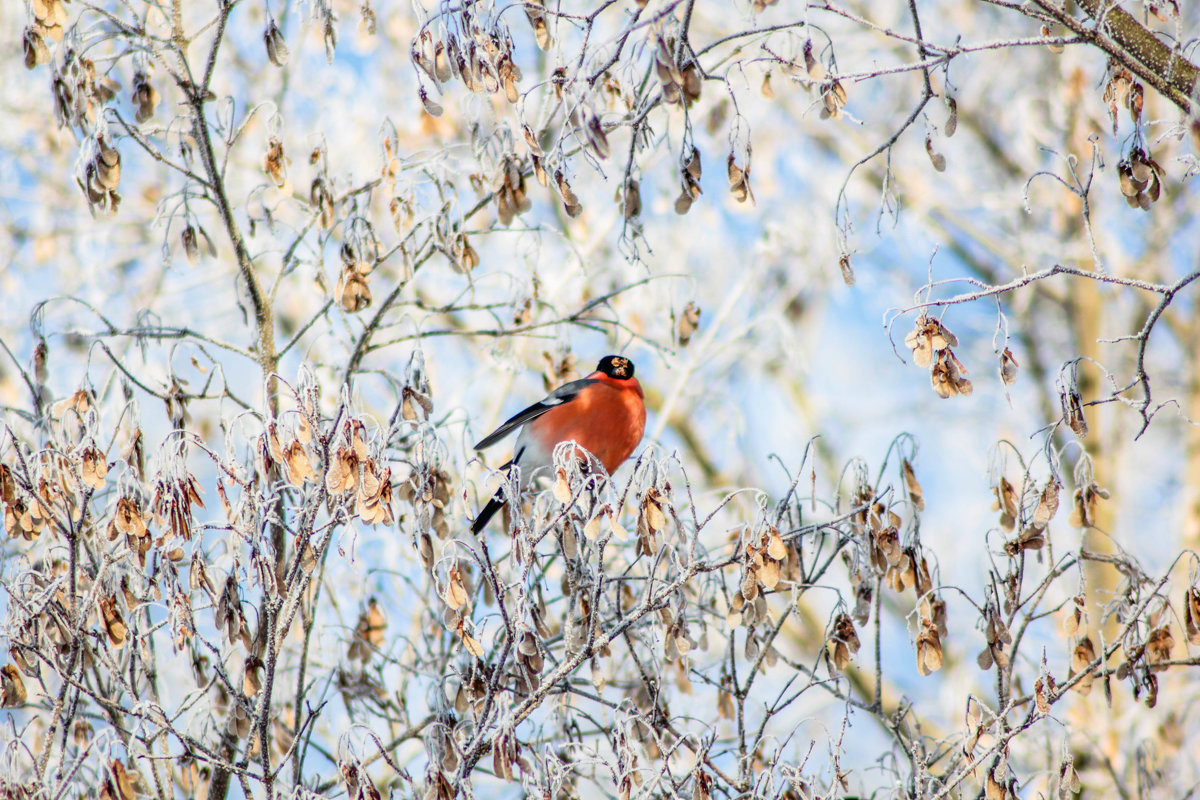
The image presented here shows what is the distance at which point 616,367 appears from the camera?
5.36 m

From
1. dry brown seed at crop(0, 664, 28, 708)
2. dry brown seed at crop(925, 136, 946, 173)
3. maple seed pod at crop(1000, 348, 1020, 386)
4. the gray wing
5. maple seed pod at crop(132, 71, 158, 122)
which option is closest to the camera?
maple seed pod at crop(1000, 348, 1020, 386)

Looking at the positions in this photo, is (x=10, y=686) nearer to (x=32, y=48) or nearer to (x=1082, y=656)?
(x=32, y=48)

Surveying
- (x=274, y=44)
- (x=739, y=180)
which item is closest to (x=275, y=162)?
(x=274, y=44)

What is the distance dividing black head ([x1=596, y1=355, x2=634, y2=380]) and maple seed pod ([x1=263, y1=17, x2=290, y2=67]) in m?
2.59

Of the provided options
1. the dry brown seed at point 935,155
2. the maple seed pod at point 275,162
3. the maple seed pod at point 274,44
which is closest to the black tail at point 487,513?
the maple seed pod at point 275,162

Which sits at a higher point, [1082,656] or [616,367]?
[616,367]

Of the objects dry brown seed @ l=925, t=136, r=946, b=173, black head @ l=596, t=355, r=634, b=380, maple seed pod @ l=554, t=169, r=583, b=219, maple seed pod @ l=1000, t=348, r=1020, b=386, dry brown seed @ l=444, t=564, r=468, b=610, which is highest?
black head @ l=596, t=355, r=634, b=380

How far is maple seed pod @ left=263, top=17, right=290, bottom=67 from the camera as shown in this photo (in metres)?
2.98

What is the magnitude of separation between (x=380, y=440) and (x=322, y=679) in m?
1.45

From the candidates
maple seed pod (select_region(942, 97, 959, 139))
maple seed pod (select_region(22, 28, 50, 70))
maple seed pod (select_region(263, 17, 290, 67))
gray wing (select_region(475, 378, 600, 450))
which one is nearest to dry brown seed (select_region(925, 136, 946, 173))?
maple seed pod (select_region(942, 97, 959, 139))

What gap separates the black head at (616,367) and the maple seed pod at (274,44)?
2.59 meters

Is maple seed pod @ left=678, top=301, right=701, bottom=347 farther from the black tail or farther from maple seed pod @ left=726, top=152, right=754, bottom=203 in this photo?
maple seed pod @ left=726, top=152, right=754, bottom=203

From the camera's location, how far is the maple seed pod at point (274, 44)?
298 cm

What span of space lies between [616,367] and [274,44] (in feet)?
8.80
